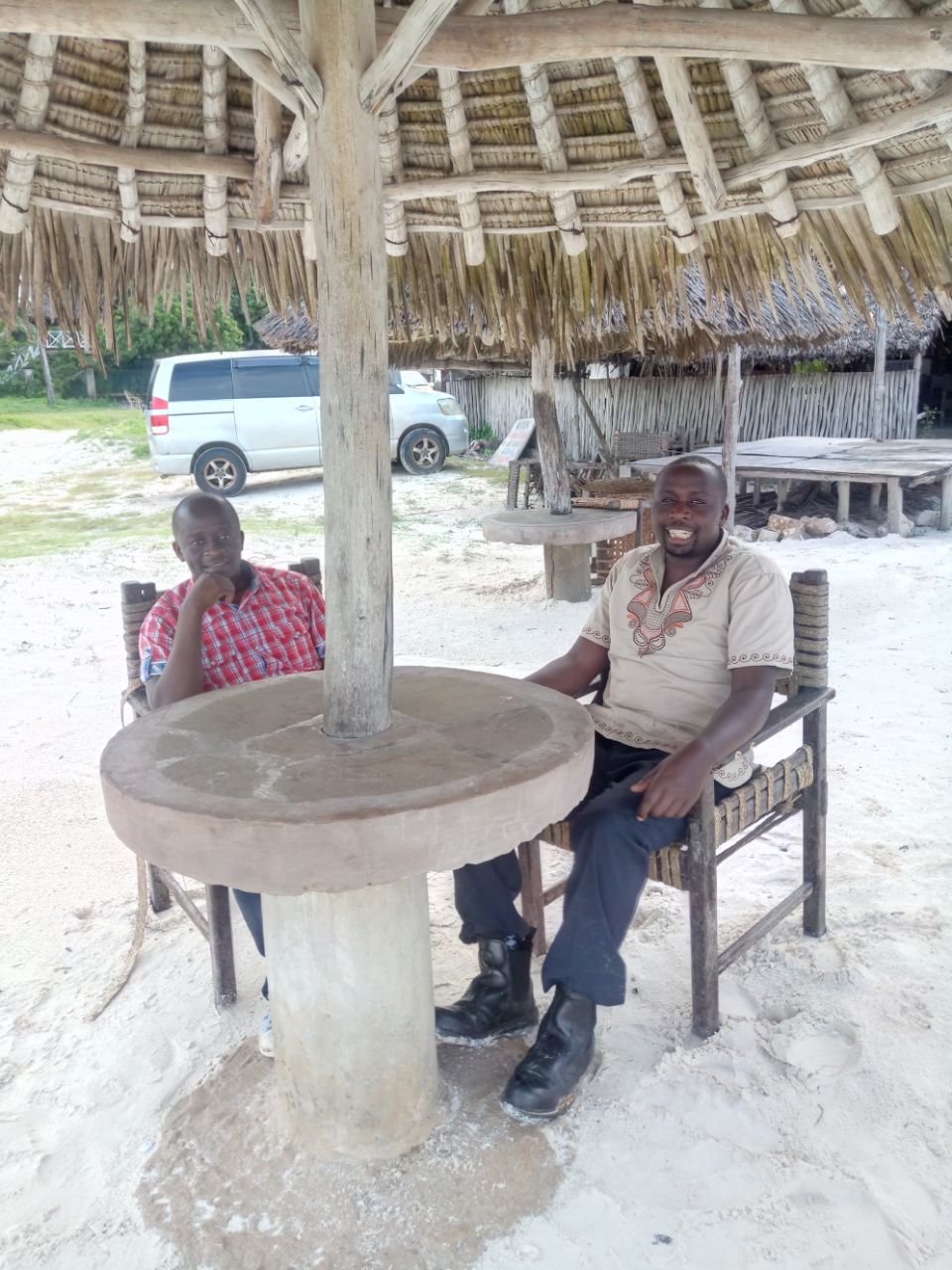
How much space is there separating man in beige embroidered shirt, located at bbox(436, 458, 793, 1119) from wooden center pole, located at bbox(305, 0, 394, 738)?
0.66 meters

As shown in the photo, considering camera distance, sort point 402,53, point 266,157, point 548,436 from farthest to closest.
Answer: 1. point 548,436
2. point 266,157
3. point 402,53

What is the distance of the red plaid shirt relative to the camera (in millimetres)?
2670

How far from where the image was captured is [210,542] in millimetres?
2666

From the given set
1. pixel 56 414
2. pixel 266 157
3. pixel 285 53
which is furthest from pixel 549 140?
pixel 56 414

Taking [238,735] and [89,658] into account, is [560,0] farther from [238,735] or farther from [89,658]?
[89,658]

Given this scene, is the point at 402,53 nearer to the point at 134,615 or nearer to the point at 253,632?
the point at 253,632

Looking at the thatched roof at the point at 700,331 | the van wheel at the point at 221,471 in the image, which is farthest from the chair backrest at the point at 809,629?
the van wheel at the point at 221,471

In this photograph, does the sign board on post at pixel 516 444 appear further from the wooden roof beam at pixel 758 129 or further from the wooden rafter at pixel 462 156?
the wooden roof beam at pixel 758 129

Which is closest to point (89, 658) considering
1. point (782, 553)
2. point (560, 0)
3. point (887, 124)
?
point (560, 0)

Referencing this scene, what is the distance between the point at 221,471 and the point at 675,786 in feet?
40.4

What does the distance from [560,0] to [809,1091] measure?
2.75m

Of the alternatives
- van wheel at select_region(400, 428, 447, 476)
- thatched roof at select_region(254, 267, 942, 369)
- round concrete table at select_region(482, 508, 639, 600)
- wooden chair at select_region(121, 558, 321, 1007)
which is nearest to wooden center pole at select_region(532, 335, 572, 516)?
round concrete table at select_region(482, 508, 639, 600)

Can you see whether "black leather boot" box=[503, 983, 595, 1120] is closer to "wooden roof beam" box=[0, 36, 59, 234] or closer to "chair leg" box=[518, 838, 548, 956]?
"chair leg" box=[518, 838, 548, 956]

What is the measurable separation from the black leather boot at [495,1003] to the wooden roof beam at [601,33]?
201 cm
